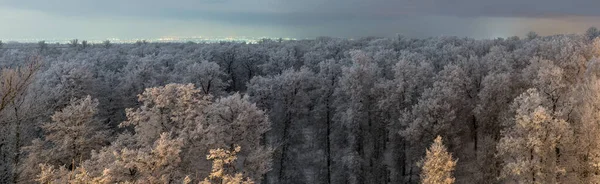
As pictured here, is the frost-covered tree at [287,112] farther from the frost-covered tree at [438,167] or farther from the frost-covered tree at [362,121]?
the frost-covered tree at [438,167]

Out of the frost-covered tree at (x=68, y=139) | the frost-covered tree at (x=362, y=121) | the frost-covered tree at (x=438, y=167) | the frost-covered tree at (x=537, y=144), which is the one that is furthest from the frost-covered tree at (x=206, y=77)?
the frost-covered tree at (x=537, y=144)

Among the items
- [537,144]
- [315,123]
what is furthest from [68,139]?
[537,144]

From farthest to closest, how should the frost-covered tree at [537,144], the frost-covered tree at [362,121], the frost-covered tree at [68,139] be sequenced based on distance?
1. the frost-covered tree at [362,121]
2. the frost-covered tree at [68,139]
3. the frost-covered tree at [537,144]

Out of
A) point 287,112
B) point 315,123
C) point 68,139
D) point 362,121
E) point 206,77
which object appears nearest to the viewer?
point 68,139

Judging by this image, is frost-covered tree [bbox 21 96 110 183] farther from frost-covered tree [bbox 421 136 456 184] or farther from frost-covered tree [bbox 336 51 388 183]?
frost-covered tree [bbox 336 51 388 183]

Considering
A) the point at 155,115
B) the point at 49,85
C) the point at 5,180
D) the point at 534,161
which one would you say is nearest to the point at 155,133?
the point at 155,115

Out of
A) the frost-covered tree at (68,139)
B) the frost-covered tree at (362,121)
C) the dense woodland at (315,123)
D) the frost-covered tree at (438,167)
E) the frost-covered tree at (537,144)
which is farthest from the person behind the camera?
the frost-covered tree at (362,121)

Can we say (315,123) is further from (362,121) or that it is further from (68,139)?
(68,139)

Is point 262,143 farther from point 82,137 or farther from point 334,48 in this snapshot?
point 334,48

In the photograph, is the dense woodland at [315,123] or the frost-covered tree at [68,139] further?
the frost-covered tree at [68,139]
